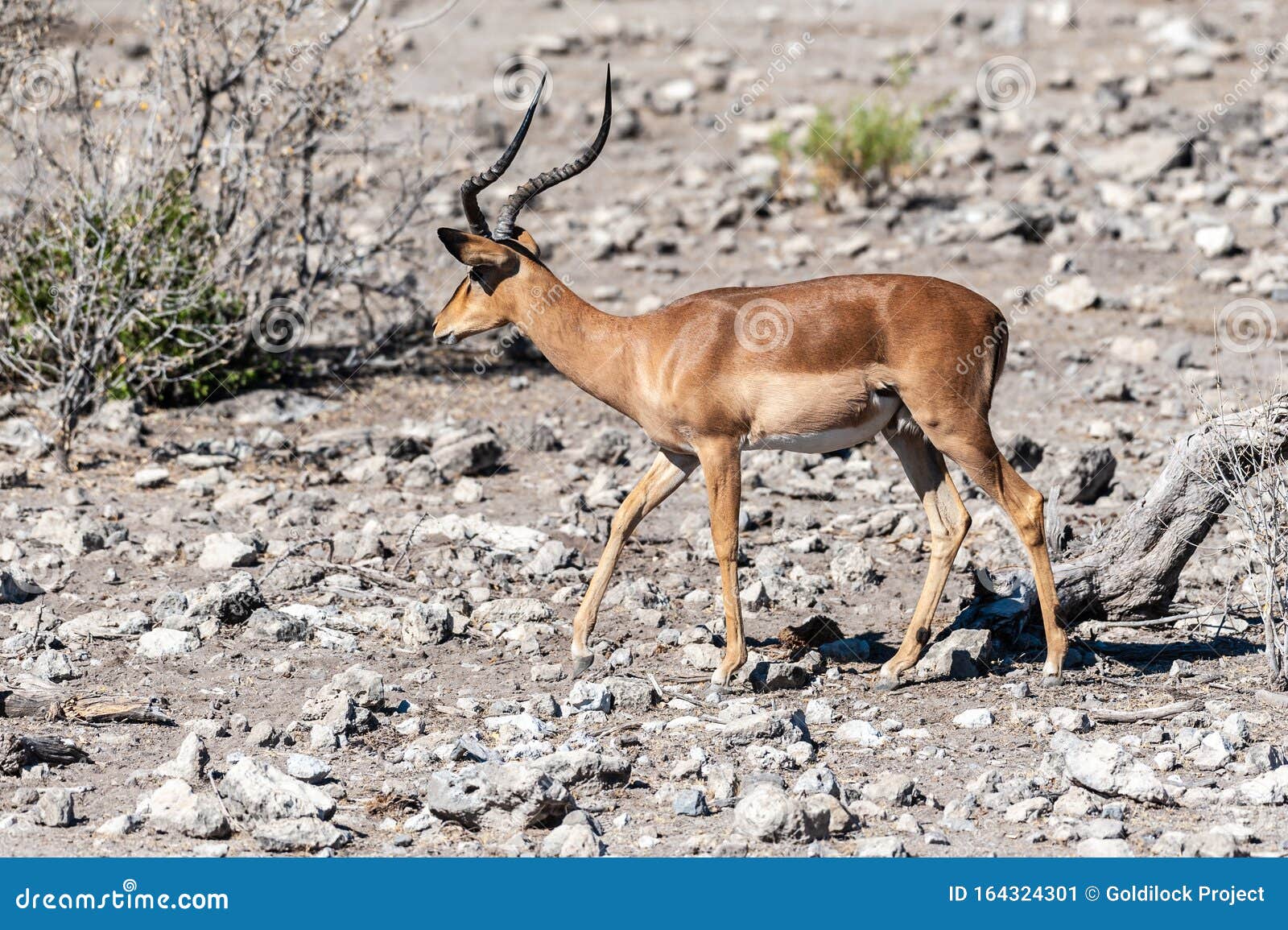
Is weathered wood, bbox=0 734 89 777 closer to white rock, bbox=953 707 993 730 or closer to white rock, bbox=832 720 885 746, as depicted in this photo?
white rock, bbox=832 720 885 746

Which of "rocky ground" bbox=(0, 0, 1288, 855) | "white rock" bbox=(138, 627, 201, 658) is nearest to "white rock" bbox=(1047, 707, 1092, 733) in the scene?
"rocky ground" bbox=(0, 0, 1288, 855)

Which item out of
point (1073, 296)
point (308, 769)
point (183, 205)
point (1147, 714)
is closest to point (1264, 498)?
point (1147, 714)

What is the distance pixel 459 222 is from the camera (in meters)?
17.4

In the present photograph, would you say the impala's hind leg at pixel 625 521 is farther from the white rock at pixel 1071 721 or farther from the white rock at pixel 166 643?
the white rock at pixel 1071 721

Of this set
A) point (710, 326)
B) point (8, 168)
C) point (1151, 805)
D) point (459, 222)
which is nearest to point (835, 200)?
point (459, 222)

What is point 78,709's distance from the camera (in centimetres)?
755

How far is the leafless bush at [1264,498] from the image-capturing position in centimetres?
774

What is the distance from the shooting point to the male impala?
7910 millimetres

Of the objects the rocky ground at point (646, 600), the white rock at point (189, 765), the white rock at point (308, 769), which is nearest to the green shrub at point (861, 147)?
the rocky ground at point (646, 600)

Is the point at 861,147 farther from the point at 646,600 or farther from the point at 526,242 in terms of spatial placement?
the point at 526,242

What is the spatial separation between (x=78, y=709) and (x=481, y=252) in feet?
9.27

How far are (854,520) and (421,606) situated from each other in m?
3.15

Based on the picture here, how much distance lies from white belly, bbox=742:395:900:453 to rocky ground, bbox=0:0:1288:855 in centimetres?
106

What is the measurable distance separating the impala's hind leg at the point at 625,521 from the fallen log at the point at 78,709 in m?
2.01
